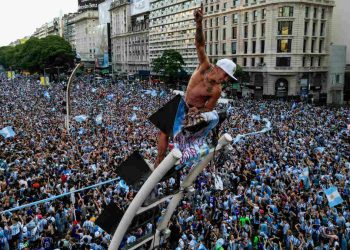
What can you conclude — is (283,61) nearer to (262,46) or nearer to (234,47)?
(262,46)

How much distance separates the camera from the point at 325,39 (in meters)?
64.4

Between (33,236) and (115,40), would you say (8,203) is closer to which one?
(33,236)

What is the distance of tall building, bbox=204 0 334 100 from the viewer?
60050 millimetres

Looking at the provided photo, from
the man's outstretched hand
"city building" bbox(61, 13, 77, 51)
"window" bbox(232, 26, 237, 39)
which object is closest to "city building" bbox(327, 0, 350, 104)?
"window" bbox(232, 26, 237, 39)

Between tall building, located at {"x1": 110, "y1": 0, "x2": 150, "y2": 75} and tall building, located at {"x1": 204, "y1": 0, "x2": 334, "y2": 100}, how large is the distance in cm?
4105

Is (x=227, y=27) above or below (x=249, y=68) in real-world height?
above

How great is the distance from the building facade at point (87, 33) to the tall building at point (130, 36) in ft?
57.4

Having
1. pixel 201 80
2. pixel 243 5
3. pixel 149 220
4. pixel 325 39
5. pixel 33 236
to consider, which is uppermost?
pixel 243 5

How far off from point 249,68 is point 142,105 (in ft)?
96.9

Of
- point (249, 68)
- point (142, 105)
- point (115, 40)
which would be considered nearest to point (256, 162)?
point (142, 105)

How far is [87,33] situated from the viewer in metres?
143

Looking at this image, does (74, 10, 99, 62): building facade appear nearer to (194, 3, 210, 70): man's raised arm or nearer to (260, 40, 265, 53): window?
(260, 40, 265, 53): window

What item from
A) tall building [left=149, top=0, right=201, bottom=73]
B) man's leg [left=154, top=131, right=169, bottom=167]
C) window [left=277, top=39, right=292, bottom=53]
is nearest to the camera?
man's leg [left=154, top=131, right=169, bottom=167]

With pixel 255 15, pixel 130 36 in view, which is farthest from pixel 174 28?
pixel 255 15
